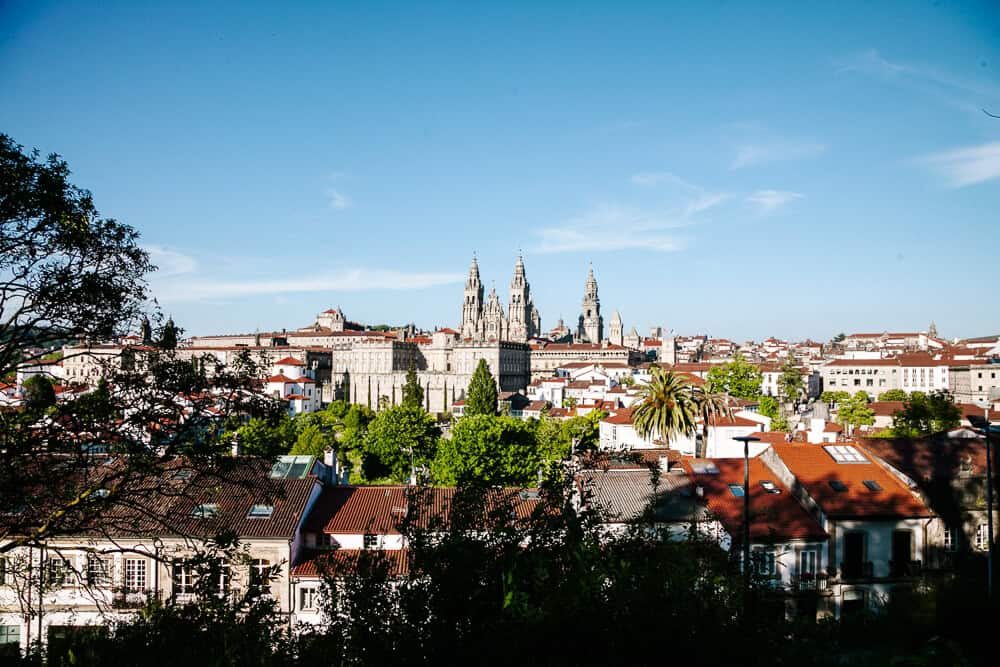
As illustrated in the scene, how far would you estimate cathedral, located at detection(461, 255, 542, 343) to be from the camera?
169125mm

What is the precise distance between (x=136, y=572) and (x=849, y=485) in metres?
19.2

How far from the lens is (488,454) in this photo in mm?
44938

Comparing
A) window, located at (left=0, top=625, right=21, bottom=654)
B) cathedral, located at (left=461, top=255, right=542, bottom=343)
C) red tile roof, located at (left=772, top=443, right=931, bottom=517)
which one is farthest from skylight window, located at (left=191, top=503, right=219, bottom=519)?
cathedral, located at (left=461, top=255, right=542, bottom=343)

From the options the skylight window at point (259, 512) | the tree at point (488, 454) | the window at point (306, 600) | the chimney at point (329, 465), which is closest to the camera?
the window at point (306, 600)

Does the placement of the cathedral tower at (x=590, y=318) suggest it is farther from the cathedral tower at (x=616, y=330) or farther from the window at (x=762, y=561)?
the window at (x=762, y=561)

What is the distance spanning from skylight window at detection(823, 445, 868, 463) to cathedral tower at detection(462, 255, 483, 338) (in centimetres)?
14325

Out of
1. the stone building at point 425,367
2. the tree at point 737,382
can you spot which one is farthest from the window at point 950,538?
the stone building at point 425,367

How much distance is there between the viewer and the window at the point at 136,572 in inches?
740

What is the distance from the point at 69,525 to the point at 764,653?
9.74 metres

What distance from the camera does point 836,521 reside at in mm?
20828

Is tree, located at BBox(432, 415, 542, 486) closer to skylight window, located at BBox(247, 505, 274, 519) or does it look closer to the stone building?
skylight window, located at BBox(247, 505, 274, 519)

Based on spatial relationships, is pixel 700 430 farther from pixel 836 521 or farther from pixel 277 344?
pixel 277 344

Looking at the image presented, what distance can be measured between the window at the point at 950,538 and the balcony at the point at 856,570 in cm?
245

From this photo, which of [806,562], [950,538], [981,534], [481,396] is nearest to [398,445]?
[481,396]
